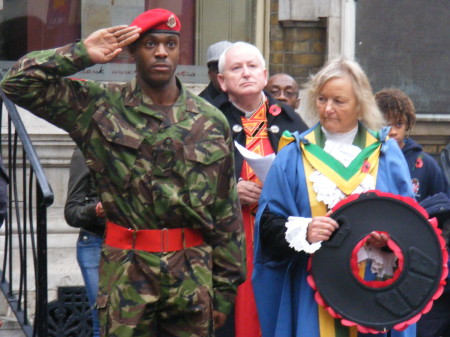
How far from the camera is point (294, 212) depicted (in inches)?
198

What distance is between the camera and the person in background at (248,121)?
566 centimetres

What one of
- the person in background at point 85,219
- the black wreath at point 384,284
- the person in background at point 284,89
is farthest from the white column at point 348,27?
the black wreath at point 384,284

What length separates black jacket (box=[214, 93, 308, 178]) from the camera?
18.9 feet

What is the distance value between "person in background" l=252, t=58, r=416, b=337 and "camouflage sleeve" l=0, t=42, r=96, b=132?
1030 mm

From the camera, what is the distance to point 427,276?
490 centimetres

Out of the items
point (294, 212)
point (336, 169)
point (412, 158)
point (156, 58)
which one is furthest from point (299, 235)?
point (412, 158)

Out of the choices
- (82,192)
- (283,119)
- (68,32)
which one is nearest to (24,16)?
(68,32)

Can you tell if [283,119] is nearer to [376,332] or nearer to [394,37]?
[376,332]

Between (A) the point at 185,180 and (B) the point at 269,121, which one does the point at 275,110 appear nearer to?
(B) the point at 269,121

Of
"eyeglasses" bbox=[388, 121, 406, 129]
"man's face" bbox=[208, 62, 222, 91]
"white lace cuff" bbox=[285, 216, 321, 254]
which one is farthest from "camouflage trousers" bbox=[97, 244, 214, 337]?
"eyeglasses" bbox=[388, 121, 406, 129]

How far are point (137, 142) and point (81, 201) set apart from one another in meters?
1.80

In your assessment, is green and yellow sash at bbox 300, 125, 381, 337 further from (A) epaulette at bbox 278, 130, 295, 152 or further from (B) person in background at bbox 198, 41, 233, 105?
(B) person in background at bbox 198, 41, 233, 105

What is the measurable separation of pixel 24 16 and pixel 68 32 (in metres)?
0.34

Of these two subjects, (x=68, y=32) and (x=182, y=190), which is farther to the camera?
(x=68, y=32)
